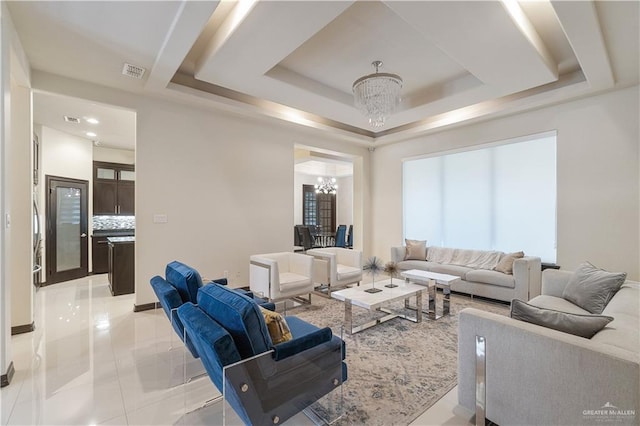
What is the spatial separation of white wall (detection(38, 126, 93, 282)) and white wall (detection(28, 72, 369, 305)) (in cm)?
299

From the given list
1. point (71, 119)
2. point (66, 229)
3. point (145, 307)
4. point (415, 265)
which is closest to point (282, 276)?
point (145, 307)

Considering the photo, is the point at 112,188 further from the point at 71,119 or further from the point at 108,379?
the point at 108,379

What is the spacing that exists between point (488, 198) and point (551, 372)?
4668 mm

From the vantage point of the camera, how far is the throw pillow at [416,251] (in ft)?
19.2

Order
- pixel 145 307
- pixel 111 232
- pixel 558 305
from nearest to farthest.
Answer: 1. pixel 558 305
2. pixel 145 307
3. pixel 111 232

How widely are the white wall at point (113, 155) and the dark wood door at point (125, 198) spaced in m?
0.59

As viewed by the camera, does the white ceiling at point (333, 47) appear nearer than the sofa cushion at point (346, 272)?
Yes

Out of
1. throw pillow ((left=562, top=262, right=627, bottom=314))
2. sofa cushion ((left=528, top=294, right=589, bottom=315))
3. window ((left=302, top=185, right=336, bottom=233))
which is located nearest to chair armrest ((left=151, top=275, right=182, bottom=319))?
sofa cushion ((left=528, top=294, right=589, bottom=315))

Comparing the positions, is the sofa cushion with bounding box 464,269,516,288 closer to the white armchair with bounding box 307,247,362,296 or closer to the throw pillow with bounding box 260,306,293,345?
the white armchair with bounding box 307,247,362,296

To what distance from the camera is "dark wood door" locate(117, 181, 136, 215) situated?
7.11 meters

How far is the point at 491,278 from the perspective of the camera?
4488 mm

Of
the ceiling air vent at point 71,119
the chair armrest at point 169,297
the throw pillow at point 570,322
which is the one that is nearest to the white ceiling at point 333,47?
the ceiling air vent at point 71,119

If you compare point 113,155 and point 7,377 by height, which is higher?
point 113,155

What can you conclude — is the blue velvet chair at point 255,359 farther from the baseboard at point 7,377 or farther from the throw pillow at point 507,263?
the throw pillow at point 507,263
